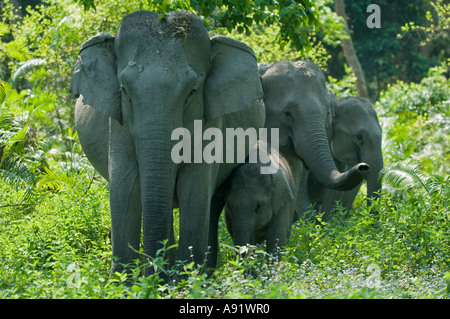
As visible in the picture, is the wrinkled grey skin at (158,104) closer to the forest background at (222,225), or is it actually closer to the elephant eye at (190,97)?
the elephant eye at (190,97)

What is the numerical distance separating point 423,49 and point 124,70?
1171 inches

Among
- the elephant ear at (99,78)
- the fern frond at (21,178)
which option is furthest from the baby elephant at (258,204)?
the fern frond at (21,178)

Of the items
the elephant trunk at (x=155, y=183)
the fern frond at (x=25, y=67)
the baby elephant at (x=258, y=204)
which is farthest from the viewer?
the fern frond at (x=25, y=67)

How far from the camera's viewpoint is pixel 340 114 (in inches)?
498

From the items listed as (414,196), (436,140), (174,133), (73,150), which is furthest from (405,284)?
(436,140)

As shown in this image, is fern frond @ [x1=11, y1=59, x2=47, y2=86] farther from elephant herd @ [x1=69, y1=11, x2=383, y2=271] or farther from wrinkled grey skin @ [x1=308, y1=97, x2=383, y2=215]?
elephant herd @ [x1=69, y1=11, x2=383, y2=271]

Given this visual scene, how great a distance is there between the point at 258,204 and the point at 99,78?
7.33ft

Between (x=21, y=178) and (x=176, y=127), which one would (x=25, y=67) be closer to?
(x=21, y=178)

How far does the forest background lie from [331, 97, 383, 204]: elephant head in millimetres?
329

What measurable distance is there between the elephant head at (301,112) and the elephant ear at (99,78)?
272 centimetres

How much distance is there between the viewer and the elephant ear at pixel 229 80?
7.95 meters

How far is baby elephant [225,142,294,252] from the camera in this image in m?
9.00

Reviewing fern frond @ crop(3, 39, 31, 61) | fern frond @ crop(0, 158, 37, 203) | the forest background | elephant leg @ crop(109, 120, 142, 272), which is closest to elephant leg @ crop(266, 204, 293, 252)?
the forest background
